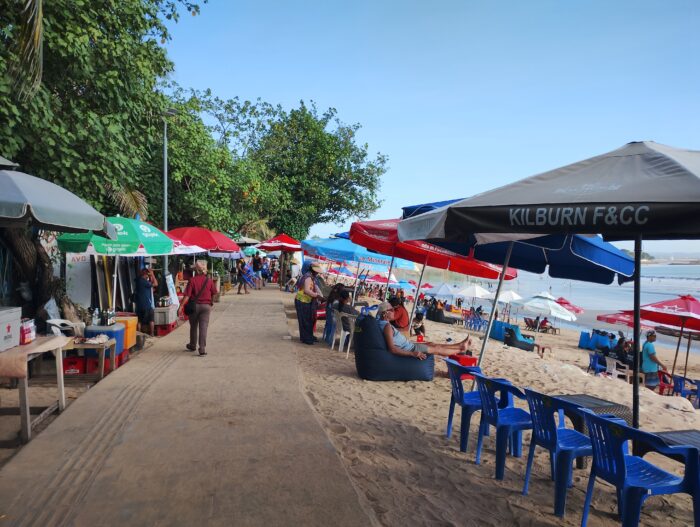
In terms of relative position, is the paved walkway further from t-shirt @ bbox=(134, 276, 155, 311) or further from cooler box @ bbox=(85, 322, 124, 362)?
t-shirt @ bbox=(134, 276, 155, 311)

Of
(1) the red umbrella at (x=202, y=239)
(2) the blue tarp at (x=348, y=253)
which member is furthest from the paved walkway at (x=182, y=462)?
(1) the red umbrella at (x=202, y=239)

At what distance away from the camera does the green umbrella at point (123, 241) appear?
8.45 m

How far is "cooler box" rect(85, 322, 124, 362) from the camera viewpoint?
7.33 meters

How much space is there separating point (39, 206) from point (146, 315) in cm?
804

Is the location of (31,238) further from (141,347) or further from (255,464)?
(255,464)

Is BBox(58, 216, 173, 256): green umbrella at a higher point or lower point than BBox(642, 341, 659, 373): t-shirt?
higher

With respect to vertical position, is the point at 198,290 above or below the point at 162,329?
above

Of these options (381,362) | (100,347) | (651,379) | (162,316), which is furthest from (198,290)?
(651,379)

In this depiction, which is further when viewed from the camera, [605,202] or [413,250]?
[413,250]

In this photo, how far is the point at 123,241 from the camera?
8.45m

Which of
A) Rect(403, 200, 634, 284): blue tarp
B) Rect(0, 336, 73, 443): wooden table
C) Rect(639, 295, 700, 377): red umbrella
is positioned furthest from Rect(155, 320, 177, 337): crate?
Rect(639, 295, 700, 377): red umbrella

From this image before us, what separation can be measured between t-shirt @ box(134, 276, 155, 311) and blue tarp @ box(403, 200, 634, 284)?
727cm

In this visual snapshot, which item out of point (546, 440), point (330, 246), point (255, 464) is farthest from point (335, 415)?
point (330, 246)

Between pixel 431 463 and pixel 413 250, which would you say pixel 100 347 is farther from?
pixel 413 250
